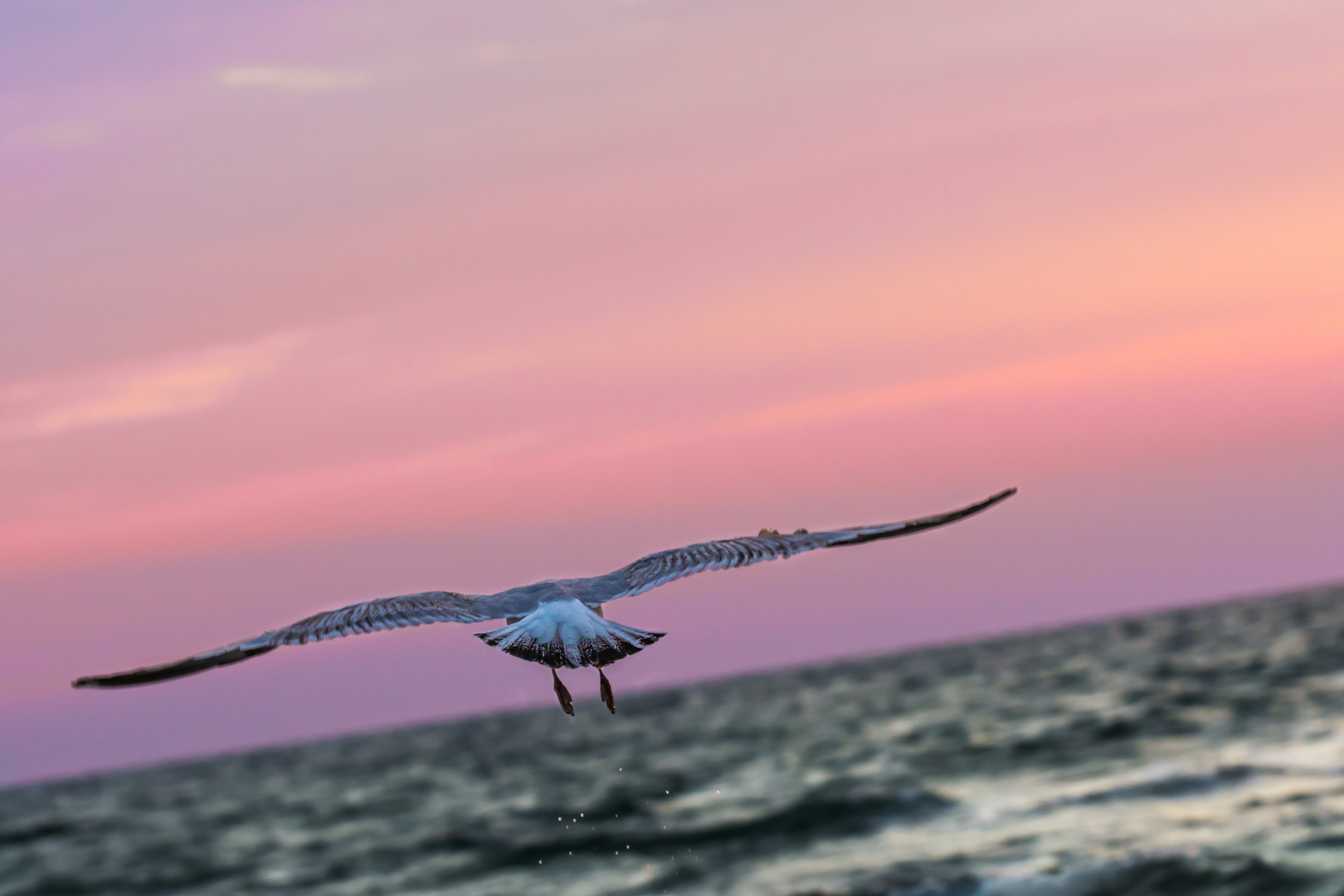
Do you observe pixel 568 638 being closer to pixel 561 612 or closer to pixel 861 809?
pixel 561 612

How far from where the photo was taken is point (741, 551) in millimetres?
12172

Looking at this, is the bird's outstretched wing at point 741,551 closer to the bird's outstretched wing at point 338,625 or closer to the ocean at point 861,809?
the bird's outstretched wing at point 338,625

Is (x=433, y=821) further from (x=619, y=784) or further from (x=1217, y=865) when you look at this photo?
(x=1217, y=865)

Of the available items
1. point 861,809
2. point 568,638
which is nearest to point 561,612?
point 568,638

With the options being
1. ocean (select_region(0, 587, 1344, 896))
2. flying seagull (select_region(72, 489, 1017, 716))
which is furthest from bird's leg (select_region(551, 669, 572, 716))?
ocean (select_region(0, 587, 1344, 896))

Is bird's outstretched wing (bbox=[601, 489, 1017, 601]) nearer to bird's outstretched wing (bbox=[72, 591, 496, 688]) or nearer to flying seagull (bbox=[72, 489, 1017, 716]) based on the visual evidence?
flying seagull (bbox=[72, 489, 1017, 716])

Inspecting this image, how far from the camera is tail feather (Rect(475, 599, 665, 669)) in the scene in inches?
407

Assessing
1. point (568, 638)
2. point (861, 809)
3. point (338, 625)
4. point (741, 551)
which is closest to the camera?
point (568, 638)

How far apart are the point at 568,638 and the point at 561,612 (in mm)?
454

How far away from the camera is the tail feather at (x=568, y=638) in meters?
10.3

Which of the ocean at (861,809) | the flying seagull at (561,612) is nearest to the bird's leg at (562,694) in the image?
the flying seagull at (561,612)

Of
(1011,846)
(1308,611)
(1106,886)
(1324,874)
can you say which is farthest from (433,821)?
(1308,611)

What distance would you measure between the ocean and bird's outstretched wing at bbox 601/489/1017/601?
941 inches

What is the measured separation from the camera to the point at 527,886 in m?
44.3
